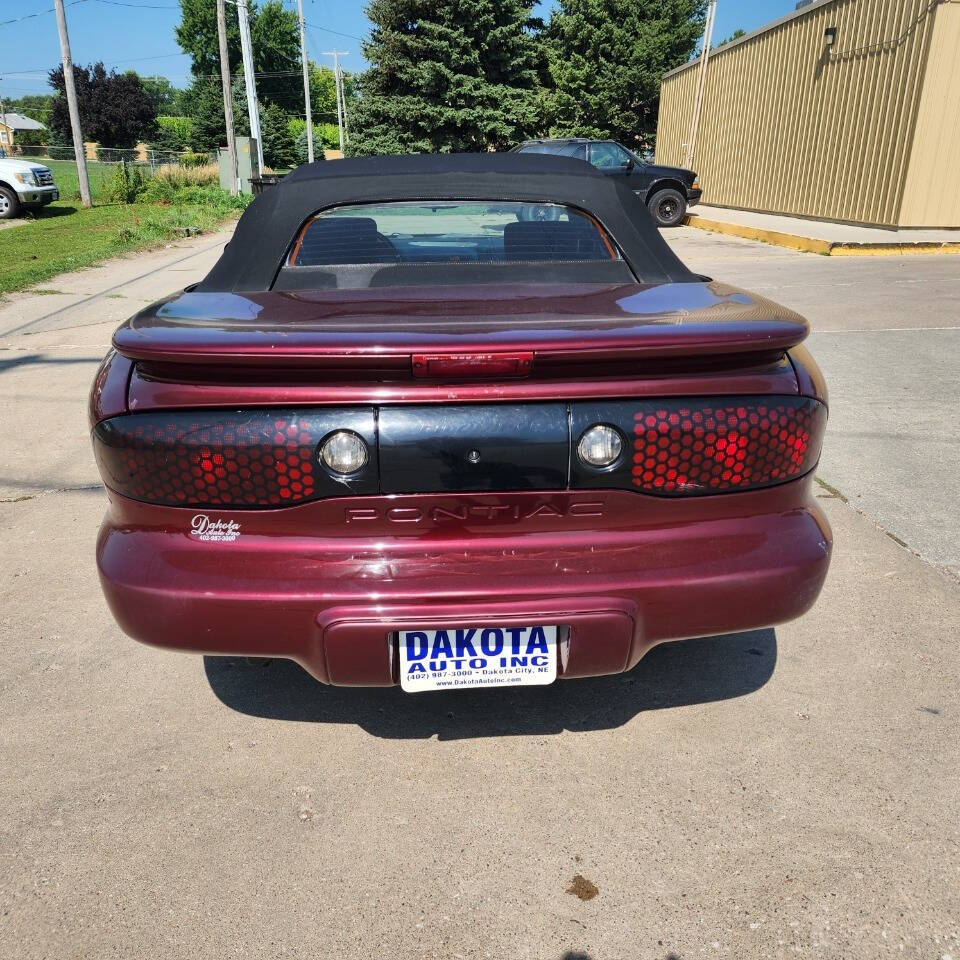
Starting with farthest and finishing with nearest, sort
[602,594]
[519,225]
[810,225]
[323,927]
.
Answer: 1. [810,225]
2. [519,225]
3. [602,594]
4. [323,927]

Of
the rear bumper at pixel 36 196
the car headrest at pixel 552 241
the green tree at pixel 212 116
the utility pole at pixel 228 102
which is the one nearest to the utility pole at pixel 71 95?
the rear bumper at pixel 36 196

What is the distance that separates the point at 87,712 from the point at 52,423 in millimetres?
3265

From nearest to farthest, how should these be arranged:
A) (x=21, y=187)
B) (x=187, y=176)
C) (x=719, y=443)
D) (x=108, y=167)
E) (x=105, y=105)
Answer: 1. (x=719, y=443)
2. (x=21, y=187)
3. (x=187, y=176)
4. (x=108, y=167)
5. (x=105, y=105)

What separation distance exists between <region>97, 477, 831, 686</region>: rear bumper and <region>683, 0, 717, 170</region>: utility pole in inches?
913

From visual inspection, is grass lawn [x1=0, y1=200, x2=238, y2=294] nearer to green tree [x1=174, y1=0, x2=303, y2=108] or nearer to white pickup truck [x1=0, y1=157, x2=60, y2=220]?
white pickup truck [x1=0, y1=157, x2=60, y2=220]

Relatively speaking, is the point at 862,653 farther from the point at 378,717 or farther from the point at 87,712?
the point at 87,712

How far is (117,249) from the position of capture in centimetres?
1370

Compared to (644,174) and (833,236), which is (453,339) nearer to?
(833,236)

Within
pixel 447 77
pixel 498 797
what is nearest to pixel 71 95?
pixel 447 77

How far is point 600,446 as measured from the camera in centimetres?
187

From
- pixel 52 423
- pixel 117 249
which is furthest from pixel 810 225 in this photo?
pixel 52 423

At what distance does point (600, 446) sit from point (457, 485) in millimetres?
339

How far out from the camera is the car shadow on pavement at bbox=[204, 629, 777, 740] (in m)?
2.44

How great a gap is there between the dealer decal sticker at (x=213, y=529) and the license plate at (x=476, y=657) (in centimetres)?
46
